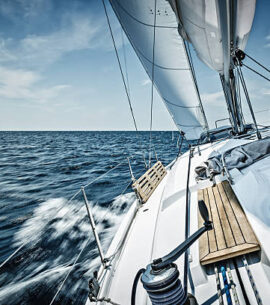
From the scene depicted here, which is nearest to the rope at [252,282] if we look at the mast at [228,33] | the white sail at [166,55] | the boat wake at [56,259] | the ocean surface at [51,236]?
the ocean surface at [51,236]

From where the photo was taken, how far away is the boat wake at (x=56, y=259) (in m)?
2.46

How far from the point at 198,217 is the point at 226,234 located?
43cm

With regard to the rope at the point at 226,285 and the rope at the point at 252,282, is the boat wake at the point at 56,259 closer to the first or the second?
the rope at the point at 226,285

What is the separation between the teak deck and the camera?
1.30 m

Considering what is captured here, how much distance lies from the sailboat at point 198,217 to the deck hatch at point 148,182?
0.08 ft

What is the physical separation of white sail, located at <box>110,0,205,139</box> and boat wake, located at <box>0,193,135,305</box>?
9.47ft

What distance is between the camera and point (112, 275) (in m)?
1.60

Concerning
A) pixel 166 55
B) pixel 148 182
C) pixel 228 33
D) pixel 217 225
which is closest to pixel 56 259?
pixel 148 182

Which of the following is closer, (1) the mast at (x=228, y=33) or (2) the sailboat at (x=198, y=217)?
(2) the sailboat at (x=198, y=217)

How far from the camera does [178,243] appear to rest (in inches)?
66.9

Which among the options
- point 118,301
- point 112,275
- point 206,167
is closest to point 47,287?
point 112,275

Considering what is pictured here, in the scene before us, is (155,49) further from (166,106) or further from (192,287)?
(192,287)

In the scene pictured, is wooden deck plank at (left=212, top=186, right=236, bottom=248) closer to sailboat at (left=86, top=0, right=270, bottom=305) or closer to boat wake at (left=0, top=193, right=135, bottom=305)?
sailboat at (left=86, top=0, right=270, bottom=305)

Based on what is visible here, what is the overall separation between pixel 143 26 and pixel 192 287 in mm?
4325
